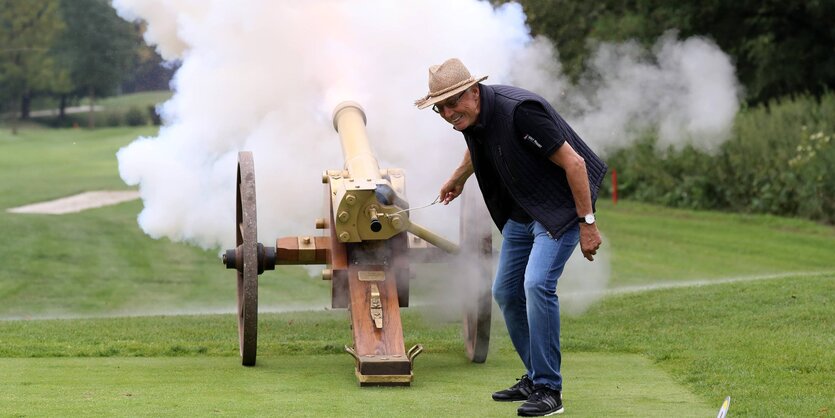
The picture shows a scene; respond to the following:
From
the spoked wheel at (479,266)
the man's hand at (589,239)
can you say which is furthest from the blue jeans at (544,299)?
the spoked wheel at (479,266)

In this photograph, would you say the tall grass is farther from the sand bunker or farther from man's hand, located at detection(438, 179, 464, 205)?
man's hand, located at detection(438, 179, 464, 205)

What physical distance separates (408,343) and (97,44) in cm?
1079

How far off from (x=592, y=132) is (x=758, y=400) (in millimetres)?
9490

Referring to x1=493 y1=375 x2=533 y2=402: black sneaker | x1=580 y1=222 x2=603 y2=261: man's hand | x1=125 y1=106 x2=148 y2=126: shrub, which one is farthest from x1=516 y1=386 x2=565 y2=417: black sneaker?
x1=125 y1=106 x2=148 y2=126: shrub

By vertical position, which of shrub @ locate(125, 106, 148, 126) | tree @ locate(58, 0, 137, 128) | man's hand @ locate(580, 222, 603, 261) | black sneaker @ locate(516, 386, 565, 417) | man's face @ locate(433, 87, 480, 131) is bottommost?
black sneaker @ locate(516, 386, 565, 417)

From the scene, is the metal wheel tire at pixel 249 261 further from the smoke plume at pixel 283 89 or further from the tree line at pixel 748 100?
the tree line at pixel 748 100

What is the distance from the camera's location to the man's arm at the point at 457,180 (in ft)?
23.7

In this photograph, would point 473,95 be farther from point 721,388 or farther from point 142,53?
point 142,53

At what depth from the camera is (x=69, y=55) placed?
22.3 meters

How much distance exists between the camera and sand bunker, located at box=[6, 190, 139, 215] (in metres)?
26.2

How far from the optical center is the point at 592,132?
16.0 meters

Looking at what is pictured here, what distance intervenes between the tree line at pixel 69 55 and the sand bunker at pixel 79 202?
6.78 feet

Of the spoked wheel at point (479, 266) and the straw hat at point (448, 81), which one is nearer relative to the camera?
the straw hat at point (448, 81)

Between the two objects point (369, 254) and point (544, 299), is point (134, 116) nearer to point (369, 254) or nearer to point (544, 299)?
point (369, 254)
